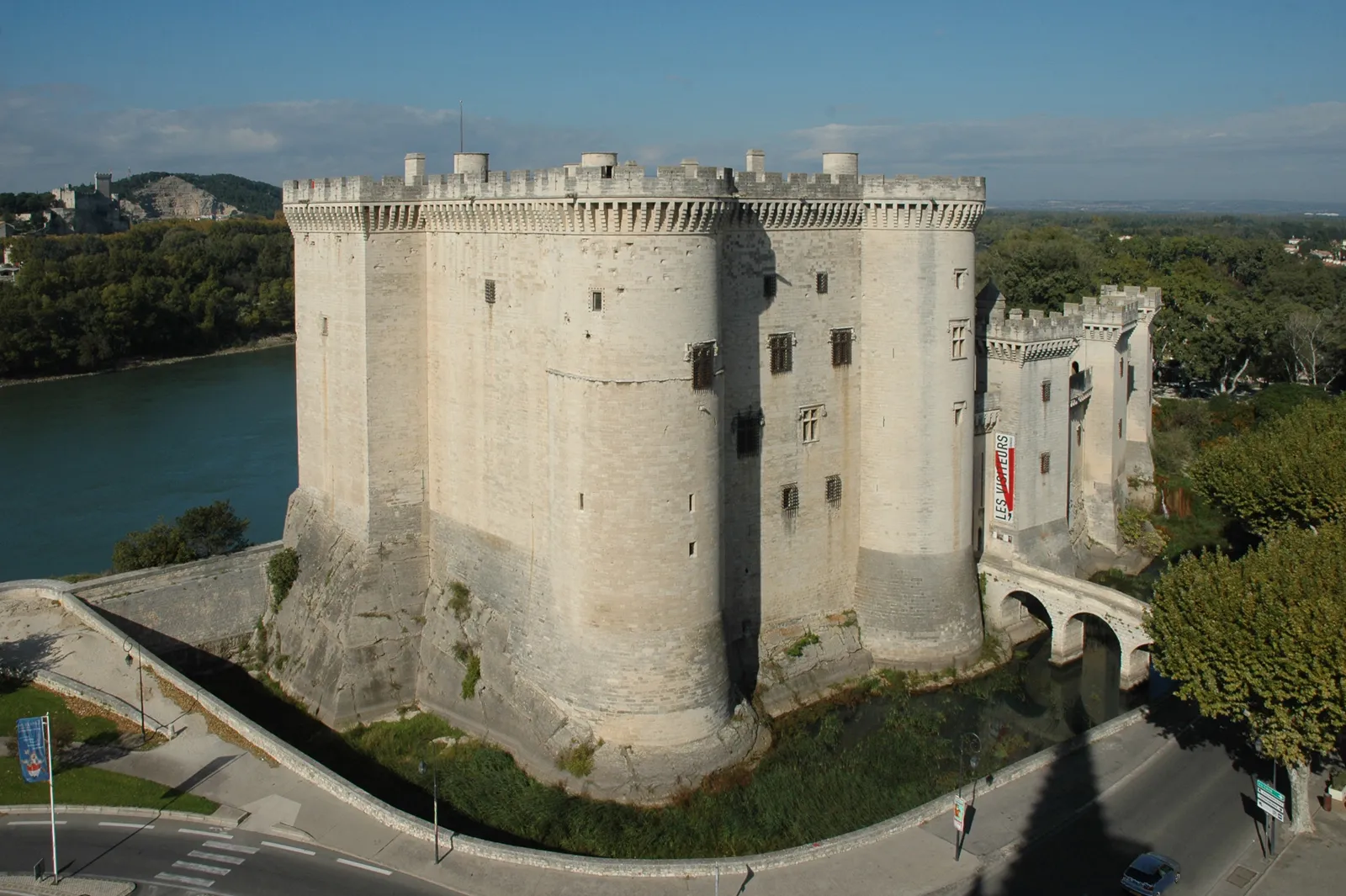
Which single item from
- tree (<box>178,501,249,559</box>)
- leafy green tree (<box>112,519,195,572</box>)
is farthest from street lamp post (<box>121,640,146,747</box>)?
tree (<box>178,501,249,559</box>)

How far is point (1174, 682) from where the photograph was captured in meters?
26.0

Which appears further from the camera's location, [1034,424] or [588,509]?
[1034,424]

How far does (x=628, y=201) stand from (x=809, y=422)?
724cm

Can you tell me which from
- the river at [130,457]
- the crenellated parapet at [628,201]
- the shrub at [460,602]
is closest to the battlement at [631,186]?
the crenellated parapet at [628,201]

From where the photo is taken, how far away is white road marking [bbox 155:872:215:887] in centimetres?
1762

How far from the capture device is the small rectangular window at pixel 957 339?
2550cm

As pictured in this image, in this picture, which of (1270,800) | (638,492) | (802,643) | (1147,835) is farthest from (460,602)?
(1270,800)

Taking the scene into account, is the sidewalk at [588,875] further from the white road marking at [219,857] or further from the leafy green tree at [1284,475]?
the leafy green tree at [1284,475]

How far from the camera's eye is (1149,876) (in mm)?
17109

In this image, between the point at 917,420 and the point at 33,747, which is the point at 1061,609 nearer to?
the point at 917,420

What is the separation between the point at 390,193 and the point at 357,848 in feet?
43.8

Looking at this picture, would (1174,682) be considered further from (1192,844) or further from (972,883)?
(972,883)

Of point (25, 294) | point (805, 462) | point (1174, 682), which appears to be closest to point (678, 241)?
point (805, 462)

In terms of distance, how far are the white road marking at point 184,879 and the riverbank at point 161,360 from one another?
55694mm
